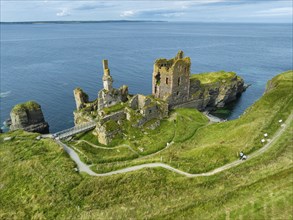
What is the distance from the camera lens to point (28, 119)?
66.6 metres

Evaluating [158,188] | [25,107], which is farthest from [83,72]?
[158,188]

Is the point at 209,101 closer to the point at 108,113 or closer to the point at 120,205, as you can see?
the point at 108,113

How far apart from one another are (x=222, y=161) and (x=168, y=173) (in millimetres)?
8557

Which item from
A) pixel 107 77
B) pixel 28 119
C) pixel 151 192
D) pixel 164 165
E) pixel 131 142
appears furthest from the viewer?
pixel 28 119

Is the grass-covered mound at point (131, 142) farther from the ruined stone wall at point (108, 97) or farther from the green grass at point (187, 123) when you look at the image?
the ruined stone wall at point (108, 97)

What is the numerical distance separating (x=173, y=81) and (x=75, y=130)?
26.8 meters

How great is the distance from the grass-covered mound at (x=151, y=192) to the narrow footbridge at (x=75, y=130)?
402 inches

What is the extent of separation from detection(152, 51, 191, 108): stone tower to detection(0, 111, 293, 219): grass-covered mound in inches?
1162

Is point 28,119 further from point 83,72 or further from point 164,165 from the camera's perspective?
point 83,72

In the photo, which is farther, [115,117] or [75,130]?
[115,117]

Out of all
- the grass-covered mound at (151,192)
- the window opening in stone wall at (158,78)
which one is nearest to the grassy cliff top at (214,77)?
the window opening in stone wall at (158,78)

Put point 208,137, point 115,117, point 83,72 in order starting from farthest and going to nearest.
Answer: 1. point 83,72
2. point 115,117
3. point 208,137

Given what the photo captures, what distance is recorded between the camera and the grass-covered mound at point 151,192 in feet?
97.3

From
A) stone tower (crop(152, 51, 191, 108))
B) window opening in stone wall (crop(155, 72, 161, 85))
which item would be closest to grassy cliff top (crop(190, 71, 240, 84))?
stone tower (crop(152, 51, 191, 108))
